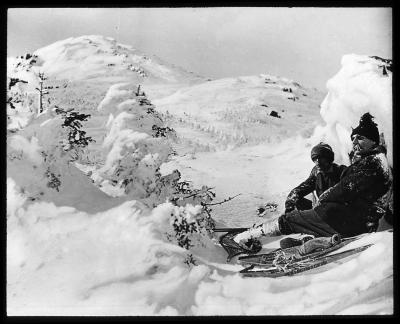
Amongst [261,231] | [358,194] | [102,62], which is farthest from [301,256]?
[102,62]

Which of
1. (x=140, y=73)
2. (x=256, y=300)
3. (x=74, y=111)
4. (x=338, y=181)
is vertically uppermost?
(x=140, y=73)

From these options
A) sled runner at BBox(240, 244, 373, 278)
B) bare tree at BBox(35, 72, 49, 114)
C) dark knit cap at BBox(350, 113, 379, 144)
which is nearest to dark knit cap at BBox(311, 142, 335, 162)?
dark knit cap at BBox(350, 113, 379, 144)

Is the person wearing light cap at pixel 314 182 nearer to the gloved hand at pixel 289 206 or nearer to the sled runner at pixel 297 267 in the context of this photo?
the gloved hand at pixel 289 206

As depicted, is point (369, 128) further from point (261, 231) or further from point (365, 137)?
point (261, 231)

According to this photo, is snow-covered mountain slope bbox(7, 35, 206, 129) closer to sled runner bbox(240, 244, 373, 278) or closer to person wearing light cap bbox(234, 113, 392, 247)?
person wearing light cap bbox(234, 113, 392, 247)

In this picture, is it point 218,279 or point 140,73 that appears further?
point 140,73

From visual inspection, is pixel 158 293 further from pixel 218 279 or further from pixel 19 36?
pixel 19 36
